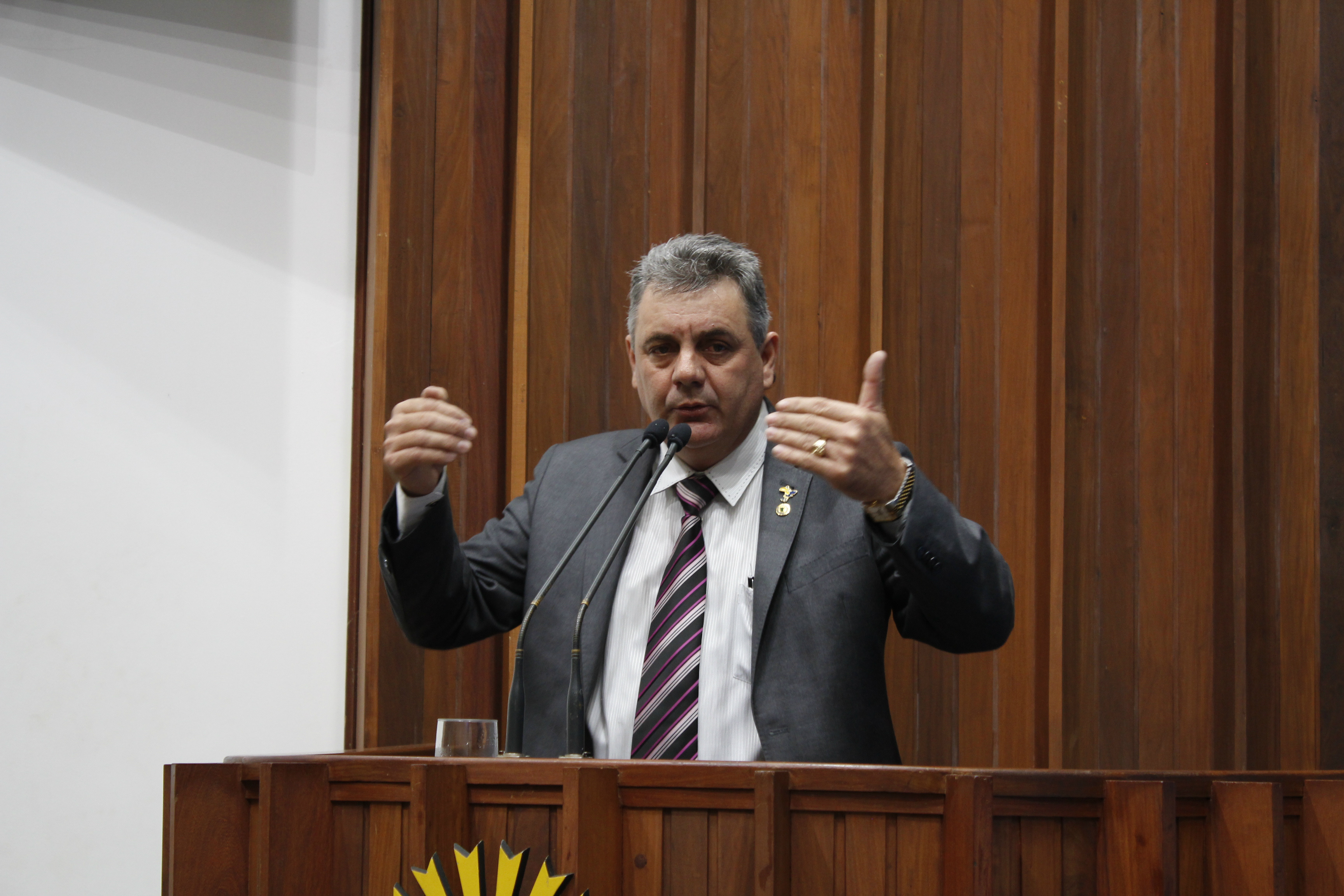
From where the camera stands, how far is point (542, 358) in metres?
2.52

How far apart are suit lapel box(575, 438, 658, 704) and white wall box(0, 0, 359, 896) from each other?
0.77 meters

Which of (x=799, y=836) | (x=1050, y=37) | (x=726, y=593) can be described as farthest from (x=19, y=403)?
(x=1050, y=37)

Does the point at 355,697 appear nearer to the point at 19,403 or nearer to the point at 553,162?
the point at 19,403

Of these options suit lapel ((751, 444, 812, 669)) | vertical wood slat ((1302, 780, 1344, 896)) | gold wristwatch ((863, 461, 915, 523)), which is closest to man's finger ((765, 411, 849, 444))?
gold wristwatch ((863, 461, 915, 523))

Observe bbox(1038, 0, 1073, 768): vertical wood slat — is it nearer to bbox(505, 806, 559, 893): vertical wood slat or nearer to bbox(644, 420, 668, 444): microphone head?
bbox(644, 420, 668, 444): microphone head

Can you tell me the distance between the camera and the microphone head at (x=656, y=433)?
1644 mm

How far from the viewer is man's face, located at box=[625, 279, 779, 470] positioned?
1.96 m

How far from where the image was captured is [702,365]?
1.97 meters

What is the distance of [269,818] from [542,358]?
150 centimetres

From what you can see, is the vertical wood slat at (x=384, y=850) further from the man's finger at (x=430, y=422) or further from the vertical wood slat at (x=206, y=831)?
the man's finger at (x=430, y=422)

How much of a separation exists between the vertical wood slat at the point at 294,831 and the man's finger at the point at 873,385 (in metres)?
0.81

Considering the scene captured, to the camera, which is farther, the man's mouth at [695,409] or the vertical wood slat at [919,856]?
the man's mouth at [695,409]

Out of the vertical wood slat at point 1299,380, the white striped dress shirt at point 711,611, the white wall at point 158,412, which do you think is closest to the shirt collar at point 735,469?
the white striped dress shirt at point 711,611

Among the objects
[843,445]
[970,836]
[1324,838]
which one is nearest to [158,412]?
[843,445]
